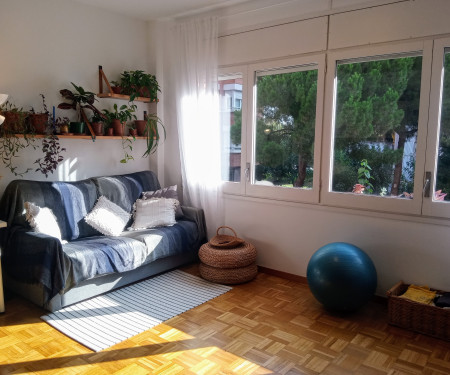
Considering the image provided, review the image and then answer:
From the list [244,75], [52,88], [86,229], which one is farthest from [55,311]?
[244,75]

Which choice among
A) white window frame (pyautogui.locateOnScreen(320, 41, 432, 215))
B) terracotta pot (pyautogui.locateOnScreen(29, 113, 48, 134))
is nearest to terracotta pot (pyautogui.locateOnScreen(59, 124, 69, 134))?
terracotta pot (pyautogui.locateOnScreen(29, 113, 48, 134))

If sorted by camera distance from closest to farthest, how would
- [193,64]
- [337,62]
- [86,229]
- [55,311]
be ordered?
1. [55,311]
2. [337,62]
3. [86,229]
4. [193,64]

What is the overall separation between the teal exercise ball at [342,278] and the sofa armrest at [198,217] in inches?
57.1

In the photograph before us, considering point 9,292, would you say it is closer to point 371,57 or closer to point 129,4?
point 129,4

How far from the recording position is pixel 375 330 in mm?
2750

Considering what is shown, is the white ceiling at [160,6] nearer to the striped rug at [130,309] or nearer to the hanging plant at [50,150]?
the hanging plant at [50,150]

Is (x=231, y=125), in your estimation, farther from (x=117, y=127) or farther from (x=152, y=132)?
(x=117, y=127)

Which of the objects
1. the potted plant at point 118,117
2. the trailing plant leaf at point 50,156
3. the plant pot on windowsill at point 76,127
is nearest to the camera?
the trailing plant leaf at point 50,156

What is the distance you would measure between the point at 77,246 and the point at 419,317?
2.63 meters

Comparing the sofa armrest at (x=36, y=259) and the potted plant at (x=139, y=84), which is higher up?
the potted plant at (x=139, y=84)

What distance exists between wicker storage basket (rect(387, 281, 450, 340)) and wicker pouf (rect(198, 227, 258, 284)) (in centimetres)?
127

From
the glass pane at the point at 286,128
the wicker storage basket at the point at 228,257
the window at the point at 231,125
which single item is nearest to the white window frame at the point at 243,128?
the window at the point at 231,125

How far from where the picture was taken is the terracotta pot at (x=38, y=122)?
3.34m

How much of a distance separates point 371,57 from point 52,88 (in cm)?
286
